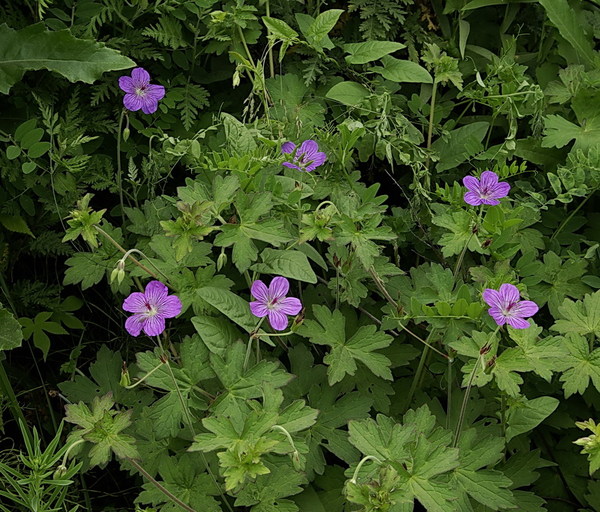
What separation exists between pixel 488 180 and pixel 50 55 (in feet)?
3.65

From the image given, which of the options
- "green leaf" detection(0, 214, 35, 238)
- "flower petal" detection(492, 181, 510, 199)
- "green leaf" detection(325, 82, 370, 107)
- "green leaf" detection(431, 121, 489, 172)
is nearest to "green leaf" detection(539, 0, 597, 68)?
"green leaf" detection(431, 121, 489, 172)

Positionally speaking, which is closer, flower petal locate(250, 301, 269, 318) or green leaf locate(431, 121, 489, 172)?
flower petal locate(250, 301, 269, 318)

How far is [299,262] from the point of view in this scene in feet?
5.57

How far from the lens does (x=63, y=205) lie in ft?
6.81

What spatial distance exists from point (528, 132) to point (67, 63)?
1.42 metres

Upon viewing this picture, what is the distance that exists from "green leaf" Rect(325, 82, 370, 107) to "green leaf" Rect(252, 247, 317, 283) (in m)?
0.65

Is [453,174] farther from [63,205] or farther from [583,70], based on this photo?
[63,205]

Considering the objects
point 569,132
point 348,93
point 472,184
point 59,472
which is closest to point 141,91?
point 348,93

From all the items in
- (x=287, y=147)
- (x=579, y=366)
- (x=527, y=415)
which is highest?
(x=287, y=147)

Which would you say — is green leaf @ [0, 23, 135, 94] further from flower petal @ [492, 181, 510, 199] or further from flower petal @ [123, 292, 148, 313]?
flower petal @ [492, 181, 510, 199]

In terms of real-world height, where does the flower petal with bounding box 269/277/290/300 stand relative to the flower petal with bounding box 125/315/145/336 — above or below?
above

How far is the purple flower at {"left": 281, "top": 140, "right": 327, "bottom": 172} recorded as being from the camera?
5.97ft

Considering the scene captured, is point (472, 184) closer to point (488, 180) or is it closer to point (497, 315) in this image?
point (488, 180)

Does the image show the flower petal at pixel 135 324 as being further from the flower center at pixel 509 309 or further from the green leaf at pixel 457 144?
the green leaf at pixel 457 144
